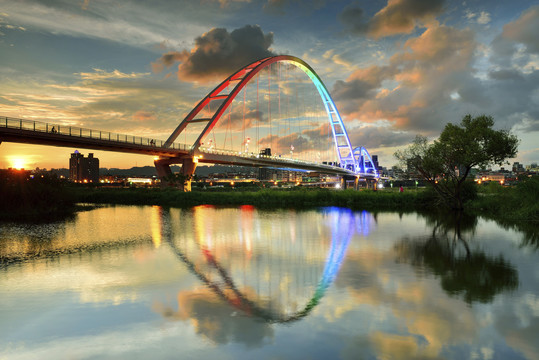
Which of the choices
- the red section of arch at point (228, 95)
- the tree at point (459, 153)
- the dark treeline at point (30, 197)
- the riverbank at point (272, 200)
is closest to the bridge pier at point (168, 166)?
the red section of arch at point (228, 95)

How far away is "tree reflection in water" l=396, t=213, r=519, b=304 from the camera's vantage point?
9310 millimetres

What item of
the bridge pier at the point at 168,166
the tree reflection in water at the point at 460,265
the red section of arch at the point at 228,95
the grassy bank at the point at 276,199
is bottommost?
the tree reflection in water at the point at 460,265

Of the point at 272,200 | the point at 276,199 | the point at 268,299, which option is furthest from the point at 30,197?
the point at 268,299

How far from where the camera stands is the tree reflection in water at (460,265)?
931 cm

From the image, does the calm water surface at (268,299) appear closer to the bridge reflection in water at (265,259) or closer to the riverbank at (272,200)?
the bridge reflection in water at (265,259)

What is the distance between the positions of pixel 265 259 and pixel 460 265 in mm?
6238

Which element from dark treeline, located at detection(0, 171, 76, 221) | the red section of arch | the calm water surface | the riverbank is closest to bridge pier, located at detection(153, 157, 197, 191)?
the red section of arch

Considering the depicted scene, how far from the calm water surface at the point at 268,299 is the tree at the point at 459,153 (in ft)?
54.9

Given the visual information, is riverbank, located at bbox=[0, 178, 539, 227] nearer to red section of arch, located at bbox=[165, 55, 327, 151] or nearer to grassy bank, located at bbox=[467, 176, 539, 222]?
grassy bank, located at bbox=[467, 176, 539, 222]

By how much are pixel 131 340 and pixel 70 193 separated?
32.5 m

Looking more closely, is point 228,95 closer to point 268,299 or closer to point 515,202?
point 515,202

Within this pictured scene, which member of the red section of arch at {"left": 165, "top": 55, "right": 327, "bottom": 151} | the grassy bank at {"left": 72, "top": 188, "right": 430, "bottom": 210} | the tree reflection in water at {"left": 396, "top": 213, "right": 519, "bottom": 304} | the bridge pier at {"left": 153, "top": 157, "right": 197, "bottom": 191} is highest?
the red section of arch at {"left": 165, "top": 55, "right": 327, "bottom": 151}

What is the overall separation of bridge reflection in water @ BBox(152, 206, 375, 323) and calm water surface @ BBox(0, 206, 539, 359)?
2.5 inches

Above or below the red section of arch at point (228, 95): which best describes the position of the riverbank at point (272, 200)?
below
